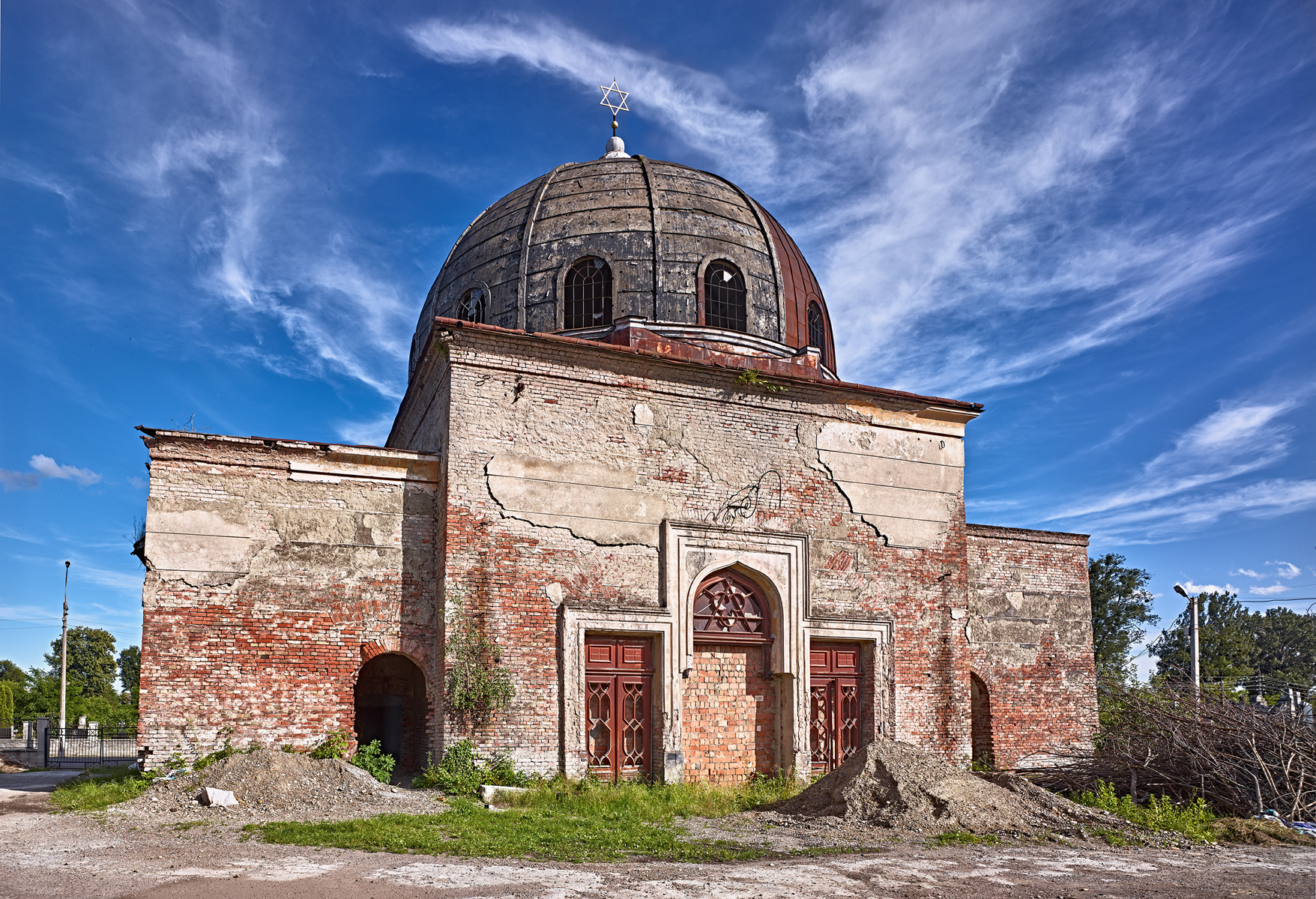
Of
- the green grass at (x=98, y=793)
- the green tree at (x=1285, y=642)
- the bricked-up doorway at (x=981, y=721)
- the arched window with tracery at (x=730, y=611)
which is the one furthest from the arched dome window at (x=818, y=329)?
the green tree at (x=1285, y=642)

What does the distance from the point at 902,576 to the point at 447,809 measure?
7.65 meters

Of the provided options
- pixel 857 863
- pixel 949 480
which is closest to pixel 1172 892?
pixel 857 863

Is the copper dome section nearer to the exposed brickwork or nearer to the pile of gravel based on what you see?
the exposed brickwork

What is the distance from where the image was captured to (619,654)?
1327 centimetres

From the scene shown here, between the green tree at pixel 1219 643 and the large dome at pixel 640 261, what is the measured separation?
14.5m

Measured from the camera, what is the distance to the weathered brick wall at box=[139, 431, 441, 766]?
38.8 feet

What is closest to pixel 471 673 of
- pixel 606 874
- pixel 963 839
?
pixel 606 874

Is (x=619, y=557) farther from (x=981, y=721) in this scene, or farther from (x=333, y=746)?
(x=981, y=721)

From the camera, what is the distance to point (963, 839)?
30.5ft

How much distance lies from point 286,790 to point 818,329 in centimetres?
1202

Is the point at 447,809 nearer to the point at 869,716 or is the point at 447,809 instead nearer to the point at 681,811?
the point at 681,811

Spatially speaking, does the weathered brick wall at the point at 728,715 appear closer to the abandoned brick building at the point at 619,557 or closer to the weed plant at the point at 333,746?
the abandoned brick building at the point at 619,557

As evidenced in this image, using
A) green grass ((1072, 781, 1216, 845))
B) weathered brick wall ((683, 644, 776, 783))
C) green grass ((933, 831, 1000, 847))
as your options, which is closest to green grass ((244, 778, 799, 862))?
weathered brick wall ((683, 644, 776, 783))

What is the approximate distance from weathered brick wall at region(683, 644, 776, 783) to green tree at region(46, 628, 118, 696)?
5797 centimetres
